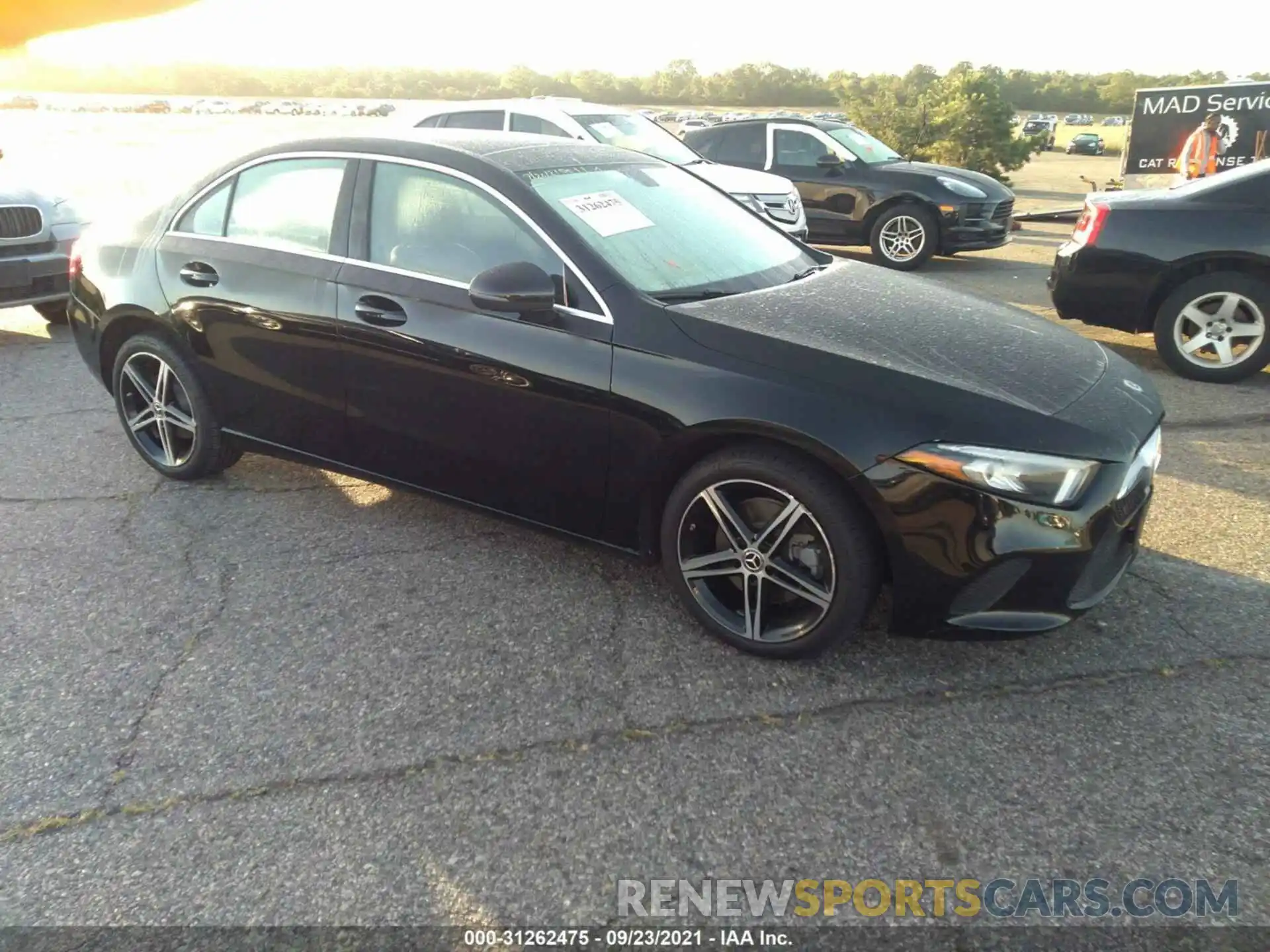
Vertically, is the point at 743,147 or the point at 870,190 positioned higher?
the point at 743,147

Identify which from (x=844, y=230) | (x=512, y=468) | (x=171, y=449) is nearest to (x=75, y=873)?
(x=512, y=468)

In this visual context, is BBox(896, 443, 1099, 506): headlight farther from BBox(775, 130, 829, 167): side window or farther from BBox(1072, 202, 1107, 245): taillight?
BBox(775, 130, 829, 167): side window

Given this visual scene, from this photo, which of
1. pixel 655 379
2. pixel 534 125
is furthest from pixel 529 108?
pixel 655 379

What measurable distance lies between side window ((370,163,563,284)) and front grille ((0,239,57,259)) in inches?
196

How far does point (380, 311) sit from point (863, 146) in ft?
30.3

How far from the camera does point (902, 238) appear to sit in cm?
1054

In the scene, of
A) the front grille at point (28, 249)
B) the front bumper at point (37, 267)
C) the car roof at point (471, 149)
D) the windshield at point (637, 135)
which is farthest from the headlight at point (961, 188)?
the front grille at point (28, 249)

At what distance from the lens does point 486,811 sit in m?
2.43

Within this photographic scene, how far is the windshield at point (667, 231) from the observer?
3.30m

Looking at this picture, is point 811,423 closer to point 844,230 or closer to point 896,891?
point 896,891

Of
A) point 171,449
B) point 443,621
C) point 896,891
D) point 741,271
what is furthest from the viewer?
point 171,449

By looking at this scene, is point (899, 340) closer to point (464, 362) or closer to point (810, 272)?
point (810, 272)

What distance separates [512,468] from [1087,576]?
1.91m

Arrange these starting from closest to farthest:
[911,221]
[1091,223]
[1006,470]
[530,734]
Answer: [1006,470], [530,734], [1091,223], [911,221]
